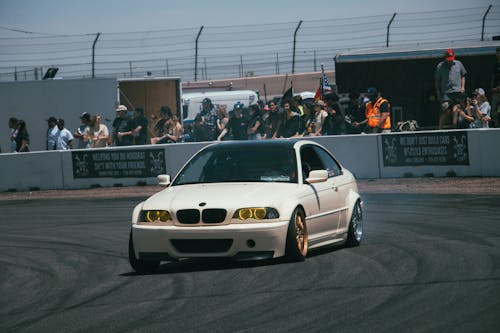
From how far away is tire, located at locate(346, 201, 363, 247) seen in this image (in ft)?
37.6

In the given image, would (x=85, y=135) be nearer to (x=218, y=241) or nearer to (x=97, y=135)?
(x=97, y=135)

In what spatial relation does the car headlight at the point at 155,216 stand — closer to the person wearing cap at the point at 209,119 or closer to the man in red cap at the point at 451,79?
the man in red cap at the point at 451,79

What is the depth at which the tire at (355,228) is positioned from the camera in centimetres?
1145

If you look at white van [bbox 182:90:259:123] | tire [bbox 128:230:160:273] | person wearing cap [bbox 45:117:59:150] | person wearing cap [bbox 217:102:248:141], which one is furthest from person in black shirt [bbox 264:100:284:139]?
white van [bbox 182:90:259:123]

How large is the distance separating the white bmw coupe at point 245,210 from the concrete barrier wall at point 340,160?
9.76m

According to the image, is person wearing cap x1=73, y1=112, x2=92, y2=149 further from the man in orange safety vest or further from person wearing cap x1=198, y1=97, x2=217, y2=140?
the man in orange safety vest

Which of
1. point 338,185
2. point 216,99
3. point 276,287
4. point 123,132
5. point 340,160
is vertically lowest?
point 276,287

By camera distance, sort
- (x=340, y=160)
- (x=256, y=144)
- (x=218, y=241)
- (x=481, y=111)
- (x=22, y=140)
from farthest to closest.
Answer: (x=22, y=140)
(x=340, y=160)
(x=481, y=111)
(x=256, y=144)
(x=218, y=241)

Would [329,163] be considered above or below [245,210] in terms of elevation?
above

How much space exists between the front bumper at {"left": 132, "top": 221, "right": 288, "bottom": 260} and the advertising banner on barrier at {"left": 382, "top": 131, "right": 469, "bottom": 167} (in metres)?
11.7

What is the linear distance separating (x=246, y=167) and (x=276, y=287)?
2.52 metres

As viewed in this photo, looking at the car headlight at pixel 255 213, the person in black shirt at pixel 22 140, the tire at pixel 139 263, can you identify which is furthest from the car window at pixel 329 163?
the person in black shirt at pixel 22 140

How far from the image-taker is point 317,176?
1048cm

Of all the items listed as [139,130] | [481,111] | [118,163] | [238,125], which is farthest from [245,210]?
[139,130]
